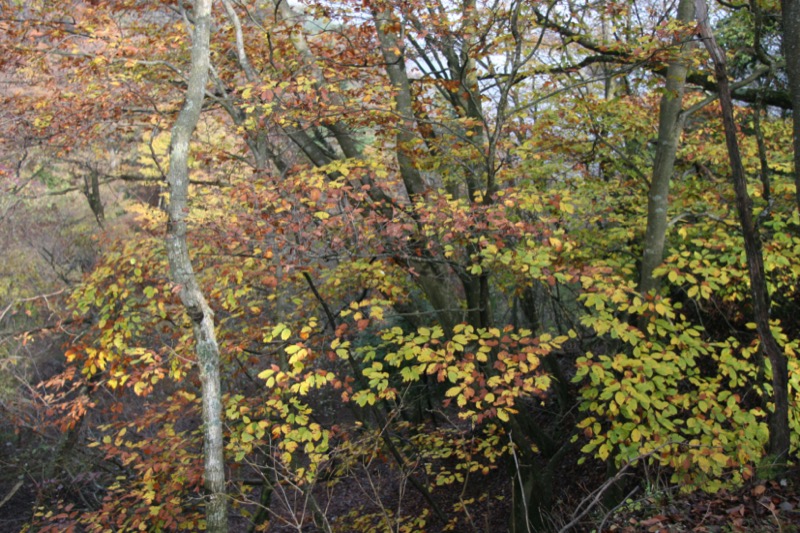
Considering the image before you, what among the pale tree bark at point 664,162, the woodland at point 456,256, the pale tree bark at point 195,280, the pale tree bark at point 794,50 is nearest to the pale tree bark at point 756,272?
the woodland at point 456,256

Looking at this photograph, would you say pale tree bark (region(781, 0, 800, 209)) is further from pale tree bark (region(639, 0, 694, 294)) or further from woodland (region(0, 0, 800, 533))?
pale tree bark (region(639, 0, 694, 294))

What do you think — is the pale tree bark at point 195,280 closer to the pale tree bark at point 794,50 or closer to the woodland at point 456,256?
the woodland at point 456,256

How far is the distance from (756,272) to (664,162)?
2093mm

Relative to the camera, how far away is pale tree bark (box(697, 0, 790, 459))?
16.0 feet

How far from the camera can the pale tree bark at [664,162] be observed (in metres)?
6.41

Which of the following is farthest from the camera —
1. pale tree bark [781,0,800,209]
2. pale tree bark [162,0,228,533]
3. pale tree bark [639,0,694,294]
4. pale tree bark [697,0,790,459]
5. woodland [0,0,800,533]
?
pale tree bark [639,0,694,294]

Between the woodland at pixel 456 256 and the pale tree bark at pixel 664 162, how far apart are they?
0.03 meters

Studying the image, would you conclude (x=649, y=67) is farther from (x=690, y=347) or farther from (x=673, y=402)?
(x=673, y=402)

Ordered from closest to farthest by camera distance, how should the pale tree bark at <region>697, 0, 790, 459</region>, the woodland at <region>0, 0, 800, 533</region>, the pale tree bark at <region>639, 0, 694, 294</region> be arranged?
the pale tree bark at <region>697, 0, 790, 459</region> → the woodland at <region>0, 0, 800, 533</region> → the pale tree bark at <region>639, 0, 694, 294</region>

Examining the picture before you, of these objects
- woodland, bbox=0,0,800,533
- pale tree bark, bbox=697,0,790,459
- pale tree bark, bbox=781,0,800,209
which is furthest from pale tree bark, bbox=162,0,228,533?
pale tree bark, bbox=781,0,800,209

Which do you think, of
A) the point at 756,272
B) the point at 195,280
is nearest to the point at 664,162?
the point at 756,272

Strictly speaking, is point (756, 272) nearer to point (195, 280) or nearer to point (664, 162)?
point (664, 162)

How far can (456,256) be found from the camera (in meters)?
8.66

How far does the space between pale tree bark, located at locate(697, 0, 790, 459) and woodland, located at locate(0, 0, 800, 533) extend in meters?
0.02
